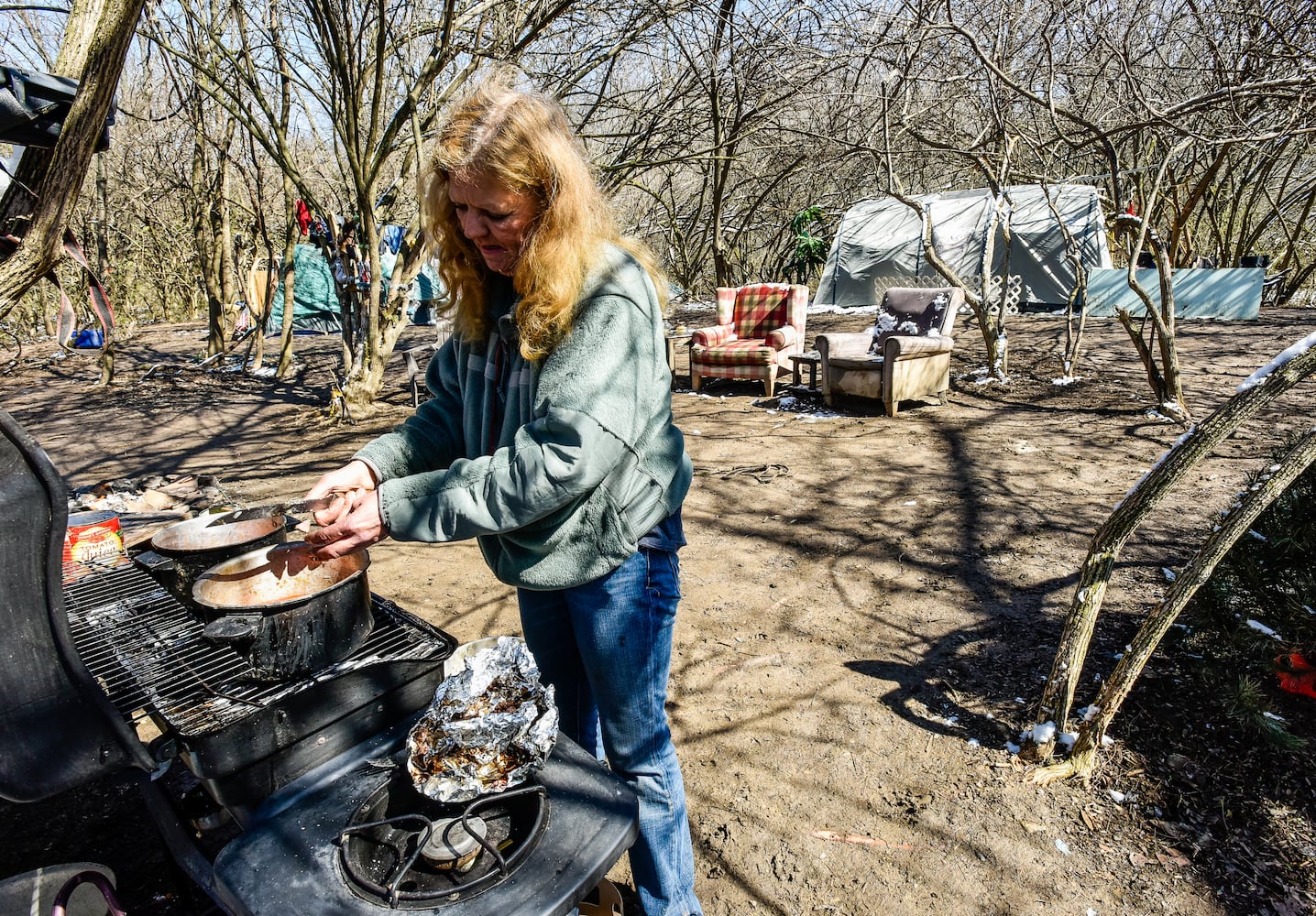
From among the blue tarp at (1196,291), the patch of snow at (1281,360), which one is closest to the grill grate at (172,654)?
the patch of snow at (1281,360)

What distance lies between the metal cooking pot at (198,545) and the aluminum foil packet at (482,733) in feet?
2.13

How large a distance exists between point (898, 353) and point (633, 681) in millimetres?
5828

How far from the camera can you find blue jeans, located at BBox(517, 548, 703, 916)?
4.90ft

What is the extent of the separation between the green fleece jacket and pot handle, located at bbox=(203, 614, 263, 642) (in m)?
0.31

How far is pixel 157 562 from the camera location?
5.87 ft

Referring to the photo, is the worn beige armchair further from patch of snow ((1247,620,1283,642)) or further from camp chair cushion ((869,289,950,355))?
patch of snow ((1247,620,1283,642))

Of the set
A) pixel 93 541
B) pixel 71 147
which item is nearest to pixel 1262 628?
pixel 71 147

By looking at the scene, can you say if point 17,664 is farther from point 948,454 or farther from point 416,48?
point 416,48

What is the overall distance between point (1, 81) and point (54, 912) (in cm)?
140

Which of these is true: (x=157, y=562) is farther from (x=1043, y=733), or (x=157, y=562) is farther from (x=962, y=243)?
(x=962, y=243)

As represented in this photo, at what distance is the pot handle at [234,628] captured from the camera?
1.30 meters

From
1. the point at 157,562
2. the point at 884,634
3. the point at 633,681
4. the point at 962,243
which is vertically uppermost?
the point at 962,243

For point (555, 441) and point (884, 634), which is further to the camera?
point (884, 634)

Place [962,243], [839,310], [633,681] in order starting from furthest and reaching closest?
[839,310]
[962,243]
[633,681]
